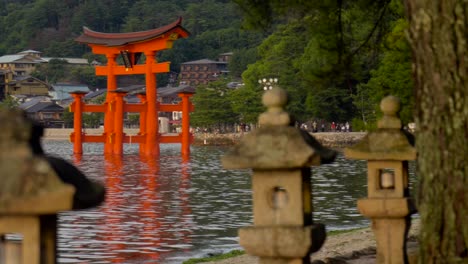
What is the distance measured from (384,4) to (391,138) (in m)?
2.33

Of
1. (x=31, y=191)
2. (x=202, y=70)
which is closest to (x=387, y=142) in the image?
(x=31, y=191)

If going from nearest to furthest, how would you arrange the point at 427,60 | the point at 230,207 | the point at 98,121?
1. the point at 427,60
2. the point at 230,207
3. the point at 98,121

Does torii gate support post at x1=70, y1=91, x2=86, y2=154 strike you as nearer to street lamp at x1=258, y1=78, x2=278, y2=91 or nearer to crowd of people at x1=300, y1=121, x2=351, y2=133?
street lamp at x1=258, y1=78, x2=278, y2=91

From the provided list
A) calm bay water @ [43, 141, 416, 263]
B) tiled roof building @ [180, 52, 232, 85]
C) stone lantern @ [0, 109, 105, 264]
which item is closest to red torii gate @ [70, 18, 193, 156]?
calm bay water @ [43, 141, 416, 263]

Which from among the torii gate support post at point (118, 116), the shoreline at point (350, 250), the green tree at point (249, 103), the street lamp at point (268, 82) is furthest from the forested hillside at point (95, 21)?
the shoreline at point (350, 250)

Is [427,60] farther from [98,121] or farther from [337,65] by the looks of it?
[98,121]

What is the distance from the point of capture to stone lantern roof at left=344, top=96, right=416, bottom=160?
6301mm

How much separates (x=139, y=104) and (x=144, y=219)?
2413cm

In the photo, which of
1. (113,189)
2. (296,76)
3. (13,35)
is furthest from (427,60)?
(13,35)

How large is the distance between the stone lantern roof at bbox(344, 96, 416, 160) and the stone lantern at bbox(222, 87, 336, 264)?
134cm

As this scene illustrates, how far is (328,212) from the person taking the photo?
17.2m

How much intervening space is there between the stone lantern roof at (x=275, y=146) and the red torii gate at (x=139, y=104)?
33228 mm

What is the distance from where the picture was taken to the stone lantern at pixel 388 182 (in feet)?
20.8

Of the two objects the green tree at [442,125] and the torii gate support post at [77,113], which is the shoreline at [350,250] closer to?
the green tree at [442,125]
